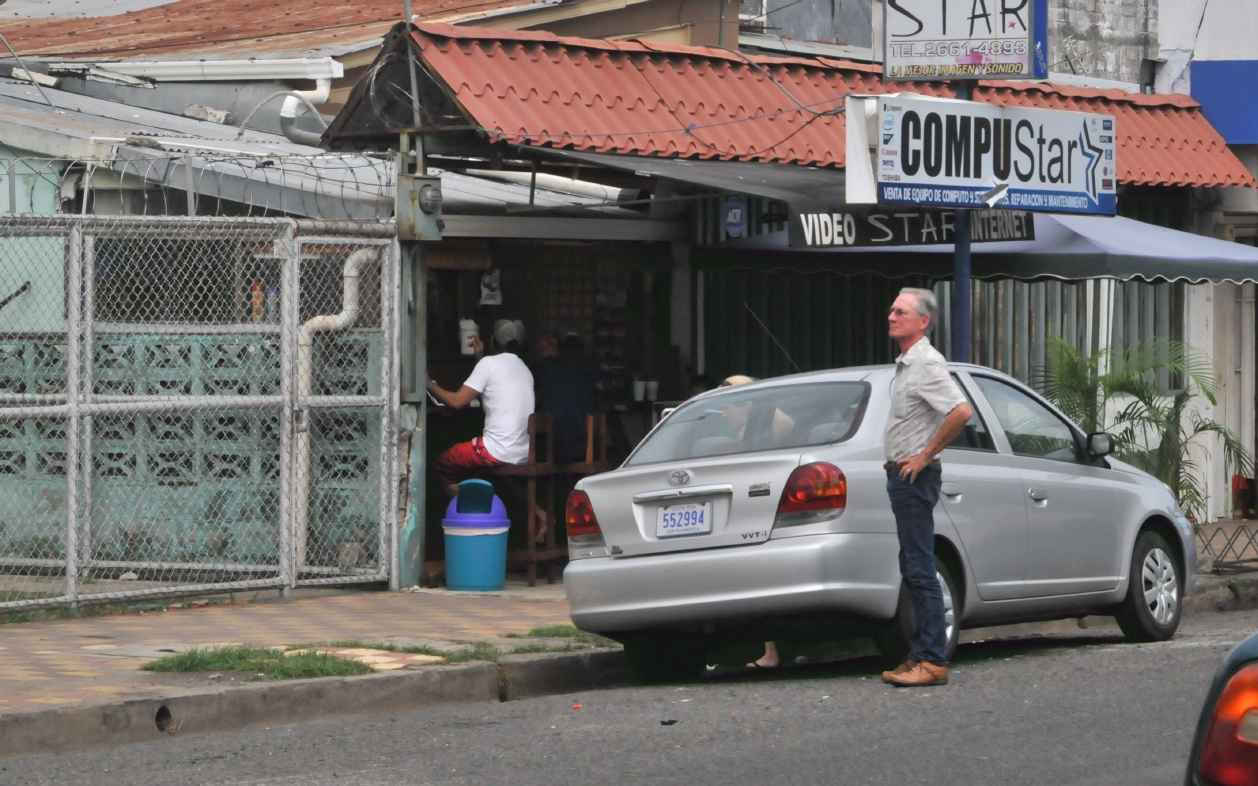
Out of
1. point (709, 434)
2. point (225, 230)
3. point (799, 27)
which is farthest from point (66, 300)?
point (799, 27)

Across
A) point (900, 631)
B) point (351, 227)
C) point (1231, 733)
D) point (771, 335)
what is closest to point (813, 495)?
point (900, 631)

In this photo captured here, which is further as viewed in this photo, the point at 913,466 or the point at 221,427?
the point at 221,427

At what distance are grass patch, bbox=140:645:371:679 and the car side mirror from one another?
409 centimetres

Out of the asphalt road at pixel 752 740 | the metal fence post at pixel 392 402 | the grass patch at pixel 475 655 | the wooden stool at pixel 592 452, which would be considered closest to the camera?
the asphalt road at pixel 752 740

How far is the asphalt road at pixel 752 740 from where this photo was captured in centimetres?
636

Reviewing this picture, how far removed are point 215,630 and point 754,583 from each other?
129 inches

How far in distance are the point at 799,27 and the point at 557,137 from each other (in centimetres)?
542

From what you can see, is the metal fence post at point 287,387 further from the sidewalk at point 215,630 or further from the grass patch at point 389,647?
the grass patch at point 389,647

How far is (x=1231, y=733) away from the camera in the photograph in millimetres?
3441

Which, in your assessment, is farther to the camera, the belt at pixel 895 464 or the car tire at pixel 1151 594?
the car tire at pixel 1151 594

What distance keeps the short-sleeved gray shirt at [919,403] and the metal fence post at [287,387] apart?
426cm

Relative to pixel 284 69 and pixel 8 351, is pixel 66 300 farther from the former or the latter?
pixel 284 69

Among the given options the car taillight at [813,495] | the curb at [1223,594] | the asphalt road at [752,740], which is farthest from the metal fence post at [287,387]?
the curb at [1223,594]

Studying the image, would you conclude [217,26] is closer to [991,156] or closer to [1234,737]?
[991,156]
